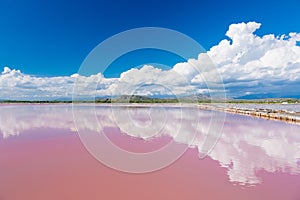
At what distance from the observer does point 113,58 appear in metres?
8.60

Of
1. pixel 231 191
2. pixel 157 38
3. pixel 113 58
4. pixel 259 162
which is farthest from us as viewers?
pixel 157 38

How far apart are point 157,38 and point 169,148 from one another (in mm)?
4426

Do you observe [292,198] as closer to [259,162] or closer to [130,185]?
[259,162]

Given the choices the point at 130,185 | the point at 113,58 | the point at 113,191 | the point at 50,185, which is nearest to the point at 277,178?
the point at 130,185

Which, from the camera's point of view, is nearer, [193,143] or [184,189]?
[184,189]

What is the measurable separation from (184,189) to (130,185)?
1.02 meters

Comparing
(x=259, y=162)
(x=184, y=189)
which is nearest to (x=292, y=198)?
(x=184, y=189)

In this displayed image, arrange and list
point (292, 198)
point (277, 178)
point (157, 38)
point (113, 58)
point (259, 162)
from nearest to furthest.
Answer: point (292, 198) < point (277, 178) < point (259, 162) < point (113, 58) < point (157, 38)

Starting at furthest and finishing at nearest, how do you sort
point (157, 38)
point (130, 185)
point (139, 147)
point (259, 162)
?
point (157, 38)
point (139, 147)
point (259, 162)
point (130, 185)

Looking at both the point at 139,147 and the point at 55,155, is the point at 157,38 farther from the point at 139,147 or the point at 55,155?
the point at 55,155

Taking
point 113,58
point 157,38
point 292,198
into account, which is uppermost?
point 157,38

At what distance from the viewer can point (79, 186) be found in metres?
4.52

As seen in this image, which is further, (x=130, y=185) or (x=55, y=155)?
(x=55, y=155)

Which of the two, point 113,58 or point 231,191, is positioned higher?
point 113,58
